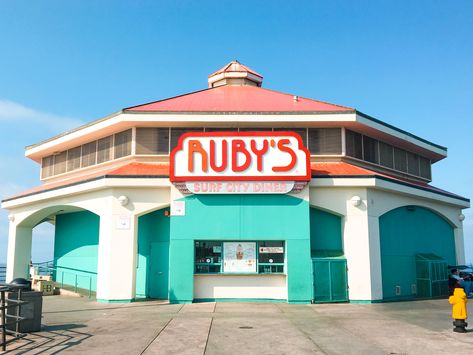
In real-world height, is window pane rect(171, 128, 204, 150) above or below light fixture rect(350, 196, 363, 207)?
above

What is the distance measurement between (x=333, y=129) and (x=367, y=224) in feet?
16.7

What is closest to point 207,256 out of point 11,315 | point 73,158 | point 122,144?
point 122,144

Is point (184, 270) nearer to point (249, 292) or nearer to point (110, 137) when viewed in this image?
point (249, 292)

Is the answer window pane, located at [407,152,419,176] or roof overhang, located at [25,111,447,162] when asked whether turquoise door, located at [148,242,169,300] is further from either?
window pane, located at [407,152,419,176]

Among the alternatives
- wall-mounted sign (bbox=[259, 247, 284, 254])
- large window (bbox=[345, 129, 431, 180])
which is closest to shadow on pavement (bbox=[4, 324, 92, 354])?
wall-mounted sign (bbox=[259, 247, 284, 254])

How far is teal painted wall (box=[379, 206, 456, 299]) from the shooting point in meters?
20.4

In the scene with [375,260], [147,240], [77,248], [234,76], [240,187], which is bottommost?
[375,260]

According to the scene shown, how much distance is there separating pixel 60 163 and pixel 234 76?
11756 mm

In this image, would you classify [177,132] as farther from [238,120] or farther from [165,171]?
[238,120]

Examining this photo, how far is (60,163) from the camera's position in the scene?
26.0 meters

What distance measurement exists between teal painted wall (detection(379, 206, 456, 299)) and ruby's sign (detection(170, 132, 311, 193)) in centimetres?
541

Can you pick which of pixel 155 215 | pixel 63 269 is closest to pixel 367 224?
pixel 155 215

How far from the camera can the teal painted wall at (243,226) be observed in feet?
59.3

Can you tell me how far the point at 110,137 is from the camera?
22.9 m
